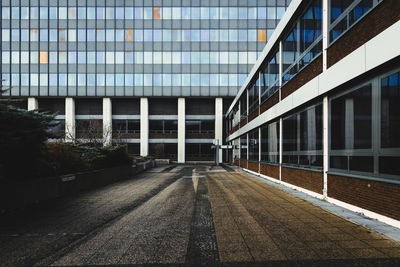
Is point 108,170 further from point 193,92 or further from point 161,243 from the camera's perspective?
point 193,92

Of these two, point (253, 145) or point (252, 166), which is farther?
point (252, 166)

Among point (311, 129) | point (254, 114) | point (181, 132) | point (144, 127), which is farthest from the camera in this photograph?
point (181, 132)

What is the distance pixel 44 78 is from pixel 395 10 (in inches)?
1886

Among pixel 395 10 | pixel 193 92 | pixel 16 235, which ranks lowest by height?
pixel 16 235

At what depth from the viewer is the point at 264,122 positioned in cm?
1747

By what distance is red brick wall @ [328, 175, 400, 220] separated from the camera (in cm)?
588

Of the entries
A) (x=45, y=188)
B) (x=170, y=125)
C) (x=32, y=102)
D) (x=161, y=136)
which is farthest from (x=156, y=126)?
(x=45, y=188)

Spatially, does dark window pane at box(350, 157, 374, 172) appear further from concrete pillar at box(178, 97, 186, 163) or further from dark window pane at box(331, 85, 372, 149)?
concrete pillar at box(178, 97, 186, 163)

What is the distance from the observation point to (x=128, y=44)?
4209 centimetres

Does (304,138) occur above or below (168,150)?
above

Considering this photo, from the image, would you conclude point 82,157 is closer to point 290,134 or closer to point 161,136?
point 290,134

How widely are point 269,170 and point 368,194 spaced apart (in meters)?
10.0

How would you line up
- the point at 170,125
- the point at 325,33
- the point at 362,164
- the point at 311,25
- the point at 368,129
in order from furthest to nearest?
the point at 170,125 < the point at 311,25 < the point at 325,33 < the point at 362,164 < the point at 368,129

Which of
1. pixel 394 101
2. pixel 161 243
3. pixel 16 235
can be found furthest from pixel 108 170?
pixel 394 101
